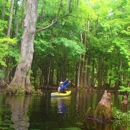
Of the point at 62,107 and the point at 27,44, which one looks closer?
the point at 62,107

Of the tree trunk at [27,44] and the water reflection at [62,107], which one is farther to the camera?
the tree trunk at [27,44]

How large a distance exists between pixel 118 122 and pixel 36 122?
3.11 meters

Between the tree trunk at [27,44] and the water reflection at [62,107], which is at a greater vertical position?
the tree trunk at [27,44]

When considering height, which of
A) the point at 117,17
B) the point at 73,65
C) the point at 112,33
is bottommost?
the point at 73,65

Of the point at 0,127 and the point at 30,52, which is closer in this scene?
the point at 0,127

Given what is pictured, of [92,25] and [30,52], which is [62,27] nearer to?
[92,25]

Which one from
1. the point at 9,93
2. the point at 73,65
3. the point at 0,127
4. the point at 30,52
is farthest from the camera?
the point at 73,65

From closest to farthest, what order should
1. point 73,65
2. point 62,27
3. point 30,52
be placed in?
point 30,52 → point 62,27 → point 73,65

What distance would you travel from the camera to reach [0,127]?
8.20 m

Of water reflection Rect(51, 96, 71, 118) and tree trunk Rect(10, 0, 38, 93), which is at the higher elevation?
tree trunk Rect(10, 0, 38, 93)

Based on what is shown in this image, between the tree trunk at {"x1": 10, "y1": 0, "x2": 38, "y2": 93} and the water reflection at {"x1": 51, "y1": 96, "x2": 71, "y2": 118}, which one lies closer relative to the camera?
the water reflection at {"x1": 51, "y1": 96, "x2": 71, "y2": 118}

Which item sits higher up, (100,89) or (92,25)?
(92,25)

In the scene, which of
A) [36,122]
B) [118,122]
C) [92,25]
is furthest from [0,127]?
[92,25]

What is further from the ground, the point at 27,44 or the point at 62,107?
the point at 27,44
